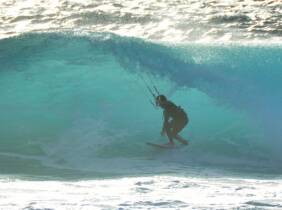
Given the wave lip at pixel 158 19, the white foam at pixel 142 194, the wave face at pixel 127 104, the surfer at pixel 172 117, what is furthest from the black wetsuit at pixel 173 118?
the wave lip at pixel 158 19

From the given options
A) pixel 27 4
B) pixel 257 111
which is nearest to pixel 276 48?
pixel 257 111

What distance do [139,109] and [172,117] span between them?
312 cm

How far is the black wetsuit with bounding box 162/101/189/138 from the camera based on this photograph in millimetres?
12859

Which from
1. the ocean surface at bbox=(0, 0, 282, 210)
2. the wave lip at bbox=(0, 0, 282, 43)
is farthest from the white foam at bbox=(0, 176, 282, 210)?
the wave lip at bbox=(0, 0, 282, 43)

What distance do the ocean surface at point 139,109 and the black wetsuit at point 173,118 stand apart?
18.1 inches

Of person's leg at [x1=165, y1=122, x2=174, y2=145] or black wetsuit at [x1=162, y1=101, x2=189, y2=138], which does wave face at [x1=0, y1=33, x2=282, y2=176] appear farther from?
black wetsuit at [x1=162, y1=101, x2=189, y2=138]

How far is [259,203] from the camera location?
23.3 feet

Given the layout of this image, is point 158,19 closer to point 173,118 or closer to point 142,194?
point 173,118

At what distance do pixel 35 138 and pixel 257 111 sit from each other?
512cm

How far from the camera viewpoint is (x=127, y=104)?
16188mm

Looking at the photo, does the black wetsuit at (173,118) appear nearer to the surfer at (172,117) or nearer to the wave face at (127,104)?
the surfer at (172,117)

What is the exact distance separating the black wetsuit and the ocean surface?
459 mm

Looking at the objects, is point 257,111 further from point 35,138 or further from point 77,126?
point 35,138

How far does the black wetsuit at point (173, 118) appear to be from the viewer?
12859 millimetres
